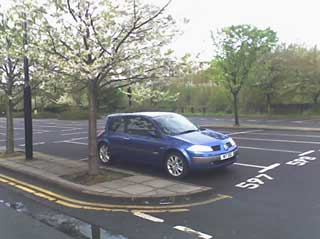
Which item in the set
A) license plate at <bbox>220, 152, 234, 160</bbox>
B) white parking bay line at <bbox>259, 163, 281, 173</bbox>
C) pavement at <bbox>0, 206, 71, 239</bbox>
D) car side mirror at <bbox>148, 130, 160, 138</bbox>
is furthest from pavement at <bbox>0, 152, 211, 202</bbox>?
white parking bay line at <bbox>259, 163, 281, 173</bbox>

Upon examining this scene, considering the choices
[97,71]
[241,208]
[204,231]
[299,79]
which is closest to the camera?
[204,231]

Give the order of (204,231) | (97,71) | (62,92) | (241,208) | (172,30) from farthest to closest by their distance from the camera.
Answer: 1. (62,92)
2. (172,30)
3. (97,71)
4. (241,208)
5. (204,231)

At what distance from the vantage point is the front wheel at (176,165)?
8445 mm

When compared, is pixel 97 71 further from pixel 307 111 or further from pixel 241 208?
pixel 307 111

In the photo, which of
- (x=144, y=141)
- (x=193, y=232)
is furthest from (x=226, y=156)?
(x=193, y=232)

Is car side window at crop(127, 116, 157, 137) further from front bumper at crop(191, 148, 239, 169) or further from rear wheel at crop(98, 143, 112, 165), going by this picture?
front bumper at crop(191, 148, 239, 169)

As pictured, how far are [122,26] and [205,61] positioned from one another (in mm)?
2023

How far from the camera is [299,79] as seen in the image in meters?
34.3

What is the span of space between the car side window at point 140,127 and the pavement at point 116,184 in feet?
3.44

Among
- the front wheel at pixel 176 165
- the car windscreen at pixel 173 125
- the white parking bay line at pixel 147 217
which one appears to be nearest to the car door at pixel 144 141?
the car windscreen at pixel 173 125

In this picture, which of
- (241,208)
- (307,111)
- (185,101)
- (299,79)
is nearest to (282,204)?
(241,208)

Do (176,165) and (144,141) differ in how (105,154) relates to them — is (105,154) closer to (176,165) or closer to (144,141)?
(144,141)

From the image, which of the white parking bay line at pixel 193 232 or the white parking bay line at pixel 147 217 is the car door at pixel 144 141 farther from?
the white parking bay line at pixel 193 232

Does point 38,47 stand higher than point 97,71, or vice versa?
point 38,47
